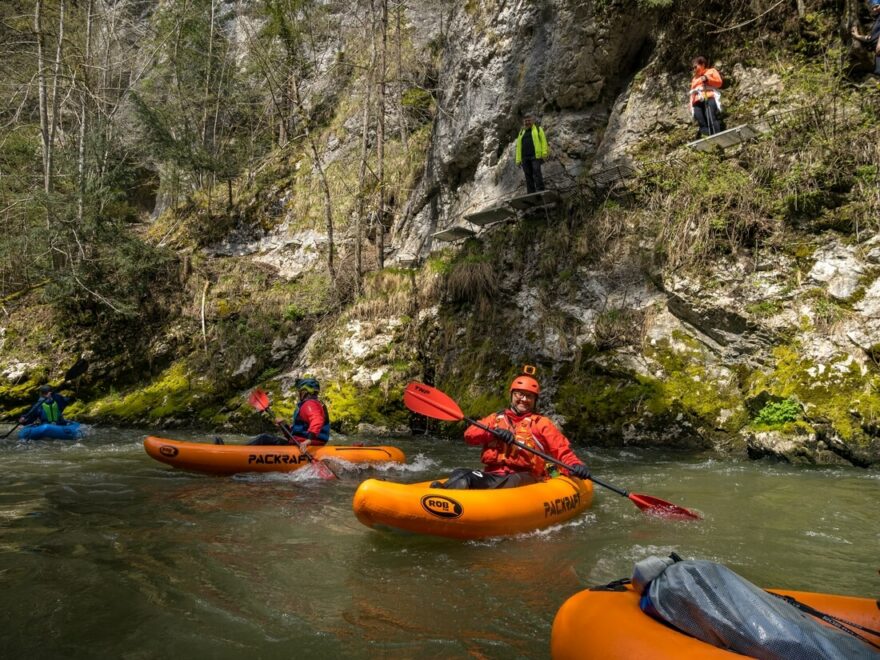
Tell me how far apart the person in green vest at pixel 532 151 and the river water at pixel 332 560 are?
5.34 meters

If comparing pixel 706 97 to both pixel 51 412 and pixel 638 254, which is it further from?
pixel 51 412

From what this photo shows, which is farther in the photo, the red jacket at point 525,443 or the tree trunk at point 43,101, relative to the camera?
the tree trunk at point 43,101

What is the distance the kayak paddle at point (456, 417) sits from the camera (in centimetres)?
433

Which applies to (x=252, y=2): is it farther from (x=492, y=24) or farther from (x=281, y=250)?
(x=492, y=24)

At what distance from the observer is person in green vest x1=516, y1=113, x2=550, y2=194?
9133mm

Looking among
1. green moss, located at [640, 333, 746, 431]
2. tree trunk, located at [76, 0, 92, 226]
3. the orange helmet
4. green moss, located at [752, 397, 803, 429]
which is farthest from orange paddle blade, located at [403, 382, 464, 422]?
tree trunk, located at [76, 0, 92, 226]

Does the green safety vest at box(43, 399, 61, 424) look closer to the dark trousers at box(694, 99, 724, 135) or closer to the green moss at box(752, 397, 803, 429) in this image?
the green moss at box(752, 397, 803, 429)

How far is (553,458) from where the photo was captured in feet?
15.4

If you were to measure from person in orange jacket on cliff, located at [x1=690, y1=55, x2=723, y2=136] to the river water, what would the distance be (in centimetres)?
485

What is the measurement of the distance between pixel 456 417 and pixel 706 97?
6.15m

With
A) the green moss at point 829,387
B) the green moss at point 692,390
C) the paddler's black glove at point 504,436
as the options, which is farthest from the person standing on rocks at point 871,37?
the paddler's black glove at point 504,436

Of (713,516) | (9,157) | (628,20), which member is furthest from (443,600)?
(9,157)

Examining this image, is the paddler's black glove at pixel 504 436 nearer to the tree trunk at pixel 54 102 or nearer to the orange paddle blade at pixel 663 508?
the orange paddle blade at pixel 663 508

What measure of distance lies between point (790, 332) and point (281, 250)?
1167 centimetres
